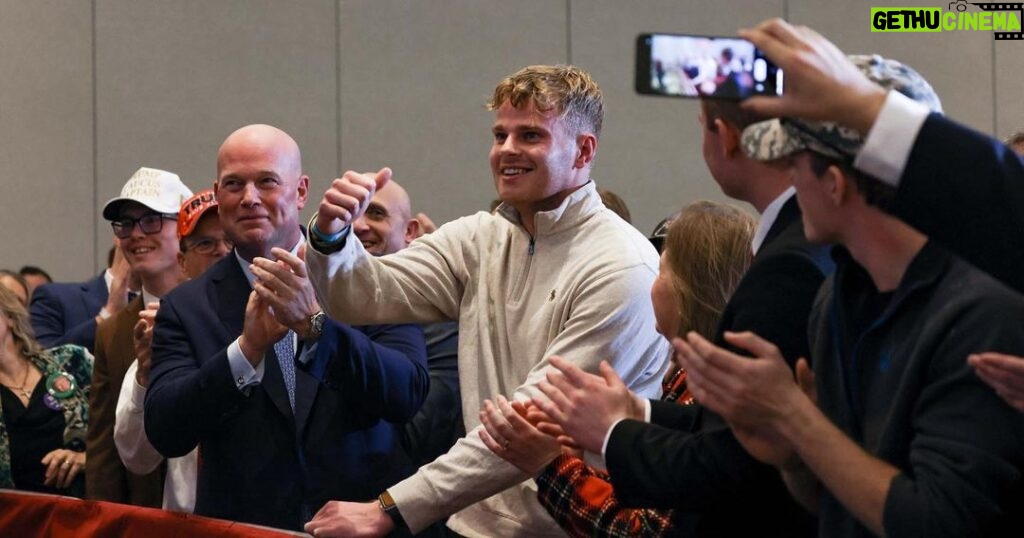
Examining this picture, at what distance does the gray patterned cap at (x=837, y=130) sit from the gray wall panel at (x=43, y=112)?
6323 mm

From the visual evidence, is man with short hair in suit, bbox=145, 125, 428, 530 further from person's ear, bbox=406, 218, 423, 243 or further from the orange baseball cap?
person's ear, bbox=406, 218, 423, 243

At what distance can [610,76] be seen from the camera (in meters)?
7.98

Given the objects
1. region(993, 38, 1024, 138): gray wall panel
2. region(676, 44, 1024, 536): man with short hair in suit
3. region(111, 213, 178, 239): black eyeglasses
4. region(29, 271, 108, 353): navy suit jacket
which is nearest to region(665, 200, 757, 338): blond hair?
region(676, 44, 1024, 536): man with short hair in suit

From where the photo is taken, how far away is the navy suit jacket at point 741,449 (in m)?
2.07

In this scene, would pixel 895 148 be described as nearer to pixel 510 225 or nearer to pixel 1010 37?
pixel 510 225

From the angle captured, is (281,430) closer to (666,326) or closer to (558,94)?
(558,94)

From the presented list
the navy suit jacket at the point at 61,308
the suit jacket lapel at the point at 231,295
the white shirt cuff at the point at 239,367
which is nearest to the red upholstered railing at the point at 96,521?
the white shirt cuff at the point at 239,367

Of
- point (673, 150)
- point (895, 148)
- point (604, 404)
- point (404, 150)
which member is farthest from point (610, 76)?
point (895, 148)

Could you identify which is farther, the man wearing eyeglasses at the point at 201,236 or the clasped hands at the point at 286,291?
the man wearing eyeglasses at the point at 201,236

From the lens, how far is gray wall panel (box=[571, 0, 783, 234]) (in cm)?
798

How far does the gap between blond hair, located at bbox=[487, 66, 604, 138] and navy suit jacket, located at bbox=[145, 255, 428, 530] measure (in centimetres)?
65

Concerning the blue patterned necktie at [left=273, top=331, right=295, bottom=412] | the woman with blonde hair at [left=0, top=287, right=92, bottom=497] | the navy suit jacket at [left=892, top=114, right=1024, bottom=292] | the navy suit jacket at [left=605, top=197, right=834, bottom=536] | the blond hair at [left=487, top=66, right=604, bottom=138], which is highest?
the blond hair at [left=487, top=66, right=604, bottom=138]

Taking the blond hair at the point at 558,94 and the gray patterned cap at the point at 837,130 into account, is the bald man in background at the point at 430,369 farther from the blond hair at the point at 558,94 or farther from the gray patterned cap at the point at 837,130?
the gray patterned cap at the point at 837,130

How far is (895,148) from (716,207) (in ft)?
2.85
